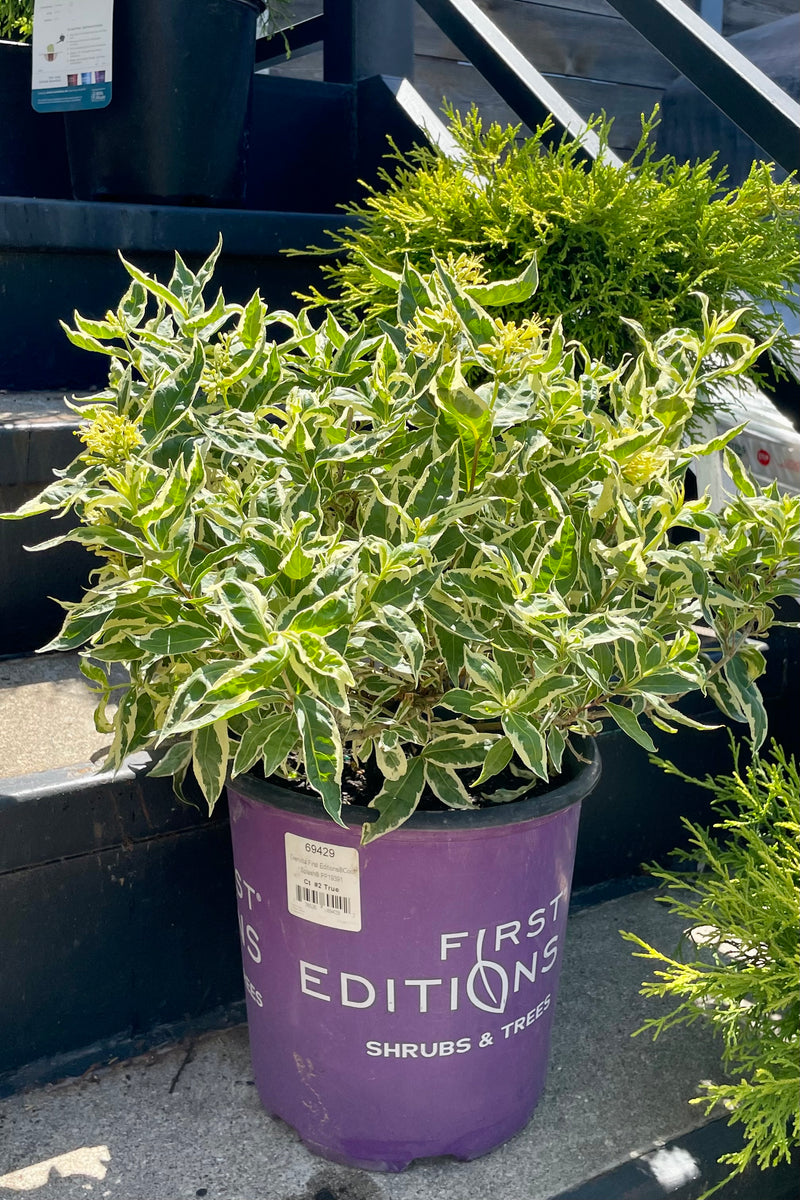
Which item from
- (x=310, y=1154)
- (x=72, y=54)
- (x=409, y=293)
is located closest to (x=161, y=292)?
(x=409, y=293)

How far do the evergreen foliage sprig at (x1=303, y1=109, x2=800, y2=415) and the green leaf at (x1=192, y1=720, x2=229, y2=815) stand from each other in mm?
702

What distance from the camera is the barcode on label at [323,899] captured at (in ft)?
3.61

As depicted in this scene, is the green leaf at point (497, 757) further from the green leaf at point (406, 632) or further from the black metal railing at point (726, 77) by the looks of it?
the black metal railing at point (726, 77)

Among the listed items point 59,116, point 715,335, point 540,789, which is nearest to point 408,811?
point 540,789

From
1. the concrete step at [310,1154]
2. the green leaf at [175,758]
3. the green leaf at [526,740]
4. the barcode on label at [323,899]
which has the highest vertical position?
the green leaf at [526,740]

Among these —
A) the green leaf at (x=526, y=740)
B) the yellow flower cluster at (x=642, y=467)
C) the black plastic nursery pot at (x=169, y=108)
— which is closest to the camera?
the green leaf at (x=526, y=740)

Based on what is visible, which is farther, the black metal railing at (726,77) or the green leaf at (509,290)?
the black metal railing at (726,77)

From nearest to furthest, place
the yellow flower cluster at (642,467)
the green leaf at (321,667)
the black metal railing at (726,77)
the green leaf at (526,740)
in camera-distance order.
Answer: the green leaf at (321,667) → the green leaf at (526,740) → the yellow flower cluster at (642,467) → the black metal railing at (726,77)

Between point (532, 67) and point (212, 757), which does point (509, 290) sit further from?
point (532, 67)

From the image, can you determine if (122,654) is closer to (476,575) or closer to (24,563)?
(476,575)

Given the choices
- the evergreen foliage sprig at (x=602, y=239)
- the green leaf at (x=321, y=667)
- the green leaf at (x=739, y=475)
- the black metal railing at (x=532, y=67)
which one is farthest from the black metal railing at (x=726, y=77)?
the green leaf at (x=321, y=667)

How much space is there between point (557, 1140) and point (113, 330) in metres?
1.02

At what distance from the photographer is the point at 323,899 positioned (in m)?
1.11

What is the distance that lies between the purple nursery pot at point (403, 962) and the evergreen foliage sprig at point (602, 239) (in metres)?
0.68
